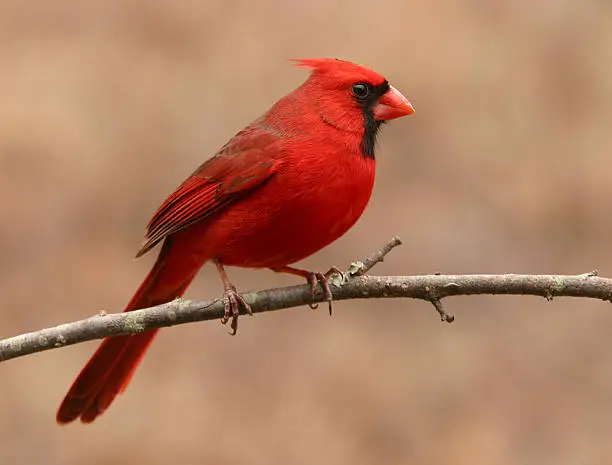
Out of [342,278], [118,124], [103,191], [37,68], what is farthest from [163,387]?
[342,278]

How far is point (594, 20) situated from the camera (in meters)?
5.30

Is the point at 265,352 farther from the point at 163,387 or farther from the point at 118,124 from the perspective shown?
the point at 118,124

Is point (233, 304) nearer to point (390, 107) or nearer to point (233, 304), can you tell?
point (233, 304)

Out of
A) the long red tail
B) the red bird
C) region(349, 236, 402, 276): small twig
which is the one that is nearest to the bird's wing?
the red bird

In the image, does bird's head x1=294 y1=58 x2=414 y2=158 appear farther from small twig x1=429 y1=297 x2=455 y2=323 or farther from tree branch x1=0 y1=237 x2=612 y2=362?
small twig x1=429 y1=297 x2=455 y2=323

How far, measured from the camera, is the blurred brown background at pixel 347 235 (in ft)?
14.9

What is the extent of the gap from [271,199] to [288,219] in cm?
9

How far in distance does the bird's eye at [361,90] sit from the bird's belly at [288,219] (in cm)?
31

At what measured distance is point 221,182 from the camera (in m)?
2.99

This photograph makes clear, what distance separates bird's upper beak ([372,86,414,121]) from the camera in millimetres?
3098

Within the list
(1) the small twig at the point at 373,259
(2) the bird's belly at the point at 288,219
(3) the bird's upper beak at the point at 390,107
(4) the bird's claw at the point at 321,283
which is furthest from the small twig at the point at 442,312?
(3) the bird's upper beak at the point at 390,107

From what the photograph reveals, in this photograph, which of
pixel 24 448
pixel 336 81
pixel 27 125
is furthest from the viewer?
pixel 27 125

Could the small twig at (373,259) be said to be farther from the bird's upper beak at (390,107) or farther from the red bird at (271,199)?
the bird's upper beak at (390,107)

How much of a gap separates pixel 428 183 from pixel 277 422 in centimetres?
142
